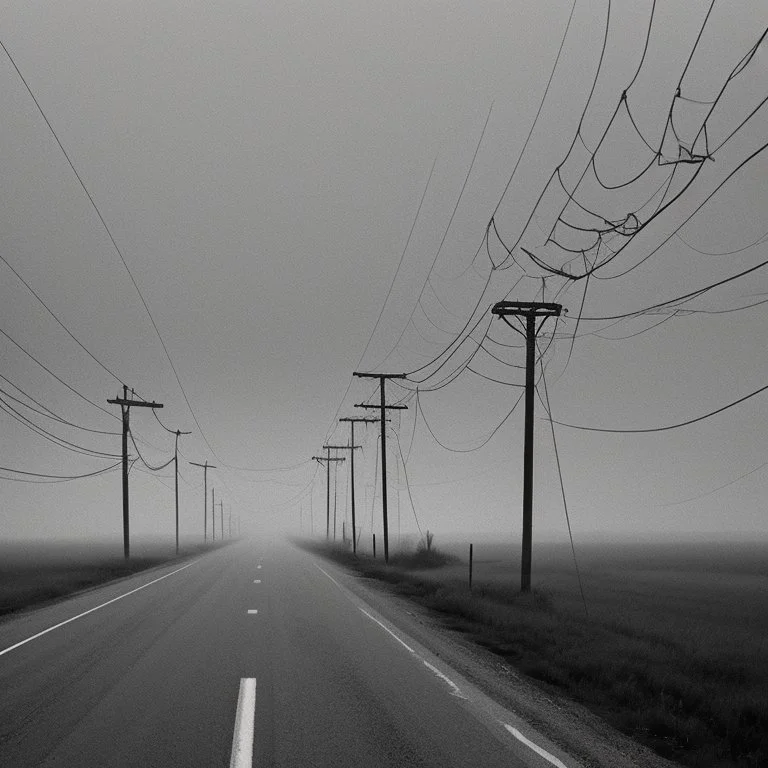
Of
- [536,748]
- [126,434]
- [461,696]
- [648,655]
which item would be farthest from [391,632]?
[126,434]

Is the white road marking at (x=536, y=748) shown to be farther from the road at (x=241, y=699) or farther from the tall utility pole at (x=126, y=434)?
the tall utility pole at (x=126, y=434)

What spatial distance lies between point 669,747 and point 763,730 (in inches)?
54.2

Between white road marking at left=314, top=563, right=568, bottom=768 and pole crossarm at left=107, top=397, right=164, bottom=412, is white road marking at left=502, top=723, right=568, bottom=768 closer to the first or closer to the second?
white road marking at left=314, top=563, right=568, bottom=768

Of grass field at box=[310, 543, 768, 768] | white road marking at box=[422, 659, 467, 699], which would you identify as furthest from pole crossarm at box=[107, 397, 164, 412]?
white road marking at box=[422, 659, 467, 699]

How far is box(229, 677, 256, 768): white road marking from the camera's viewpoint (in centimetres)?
628

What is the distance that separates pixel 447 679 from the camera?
9875 mm

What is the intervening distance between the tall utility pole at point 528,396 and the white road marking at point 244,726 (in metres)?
14.7

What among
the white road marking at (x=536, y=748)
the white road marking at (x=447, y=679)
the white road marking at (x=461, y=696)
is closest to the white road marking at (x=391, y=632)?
the white road marking at (x=461, y=696)

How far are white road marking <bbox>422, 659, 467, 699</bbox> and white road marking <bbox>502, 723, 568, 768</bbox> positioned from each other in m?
1.32

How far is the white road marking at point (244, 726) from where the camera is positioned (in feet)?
20.6

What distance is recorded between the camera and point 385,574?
33000 mm

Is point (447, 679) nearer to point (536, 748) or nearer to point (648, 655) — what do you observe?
point (536, 748)

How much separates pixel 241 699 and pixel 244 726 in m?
1.21

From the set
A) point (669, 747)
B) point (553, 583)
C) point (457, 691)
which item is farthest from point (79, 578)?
point (669, 747)
